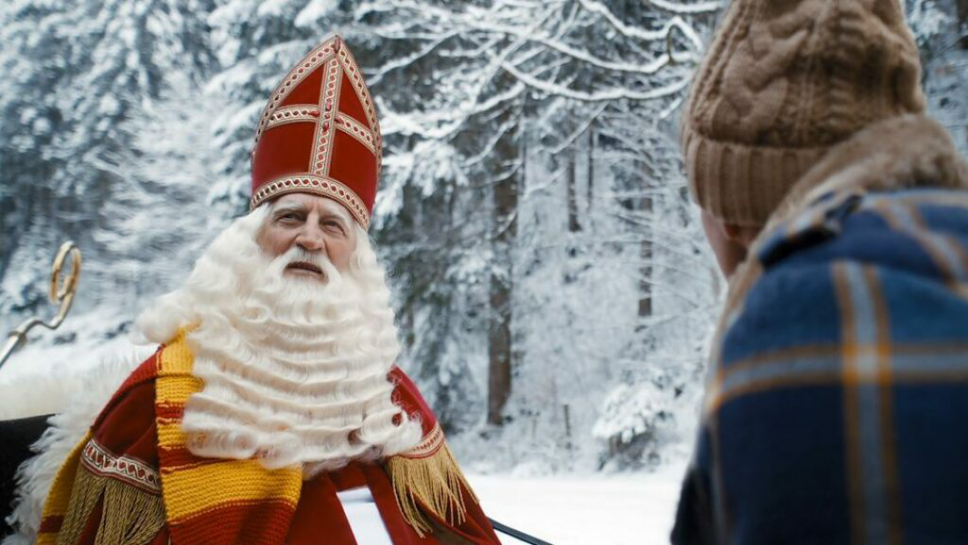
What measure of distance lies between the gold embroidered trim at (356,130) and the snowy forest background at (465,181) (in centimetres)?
352

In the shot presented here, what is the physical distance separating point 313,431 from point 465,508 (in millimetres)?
594

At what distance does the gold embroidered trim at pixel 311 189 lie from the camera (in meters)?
2.37

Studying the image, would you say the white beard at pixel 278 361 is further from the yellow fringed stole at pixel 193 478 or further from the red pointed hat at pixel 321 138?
the red pointed hat at pixel 321 138

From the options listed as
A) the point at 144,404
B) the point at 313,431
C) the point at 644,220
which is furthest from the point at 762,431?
the point at 644,220

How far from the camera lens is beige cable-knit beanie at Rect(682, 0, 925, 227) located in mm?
888

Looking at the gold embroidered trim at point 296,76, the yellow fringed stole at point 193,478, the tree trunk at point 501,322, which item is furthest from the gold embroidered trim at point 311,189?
the tree trunk at point 501,322

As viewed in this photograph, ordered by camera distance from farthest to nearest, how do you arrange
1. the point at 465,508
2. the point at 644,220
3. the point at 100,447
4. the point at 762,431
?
the point at 644,220
the point at 465,508
the point at 100,447
the point at 762,431

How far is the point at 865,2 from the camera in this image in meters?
0.92

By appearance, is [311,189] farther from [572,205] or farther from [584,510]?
[572,205]

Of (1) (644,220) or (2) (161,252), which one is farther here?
(2) (161,252)

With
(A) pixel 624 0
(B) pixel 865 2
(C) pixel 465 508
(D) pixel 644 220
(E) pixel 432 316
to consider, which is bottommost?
(C) pixel 465 508

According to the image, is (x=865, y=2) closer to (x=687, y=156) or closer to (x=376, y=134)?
(x=687, y=156)

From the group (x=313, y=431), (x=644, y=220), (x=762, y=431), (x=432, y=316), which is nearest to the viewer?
(x=762, y=431)

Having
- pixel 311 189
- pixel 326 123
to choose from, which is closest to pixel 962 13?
pixel 326 123
